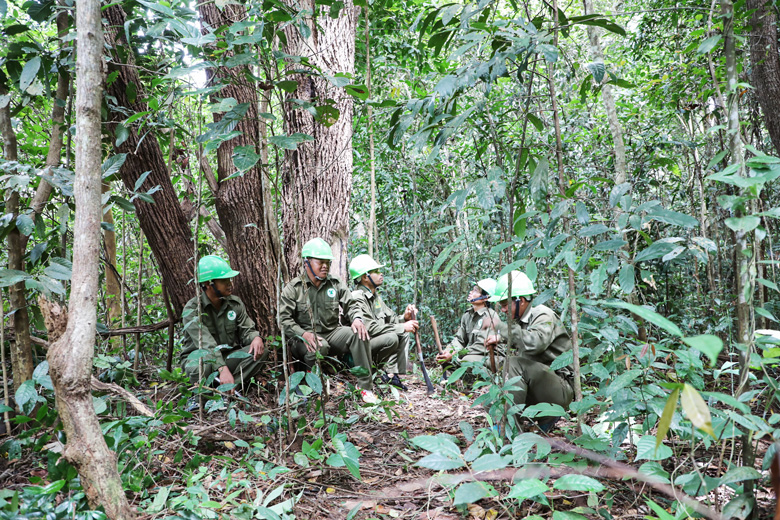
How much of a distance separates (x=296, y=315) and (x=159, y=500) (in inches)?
111

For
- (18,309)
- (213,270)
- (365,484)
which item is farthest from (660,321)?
(213,270)

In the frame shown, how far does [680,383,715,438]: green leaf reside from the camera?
0.89m

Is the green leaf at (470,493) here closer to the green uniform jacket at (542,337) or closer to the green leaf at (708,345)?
the green leaf at (708,345)

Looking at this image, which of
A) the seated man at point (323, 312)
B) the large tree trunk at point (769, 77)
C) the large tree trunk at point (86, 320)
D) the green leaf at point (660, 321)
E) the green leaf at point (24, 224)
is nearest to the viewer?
the green leaf at point (660, 321)

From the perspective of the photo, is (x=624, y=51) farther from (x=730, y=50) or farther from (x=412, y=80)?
(x=730, y=50)

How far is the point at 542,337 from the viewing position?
3668 mm

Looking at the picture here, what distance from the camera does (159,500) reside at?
7.10ft

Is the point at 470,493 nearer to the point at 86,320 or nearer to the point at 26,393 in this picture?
the point at 86,320

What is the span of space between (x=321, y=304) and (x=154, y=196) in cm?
184

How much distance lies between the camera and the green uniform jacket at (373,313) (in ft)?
18.1

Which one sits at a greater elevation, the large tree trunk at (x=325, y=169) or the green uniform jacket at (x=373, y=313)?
the large tree trunk at (x=325, y=169)

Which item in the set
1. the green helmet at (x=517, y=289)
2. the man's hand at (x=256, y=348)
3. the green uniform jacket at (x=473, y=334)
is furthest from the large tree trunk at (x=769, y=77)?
the man's hand at (x=256, y=348)

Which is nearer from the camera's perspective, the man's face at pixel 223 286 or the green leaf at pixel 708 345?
the green leaf at pixel 708 345

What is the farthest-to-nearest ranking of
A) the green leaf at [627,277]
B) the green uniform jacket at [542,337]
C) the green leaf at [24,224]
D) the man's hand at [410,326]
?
1. the man's hand at [410,326]
2. the green uniform jacket at [542,337]
3. the green leaf at [24,224]
4. the green leaf at [627,277]
